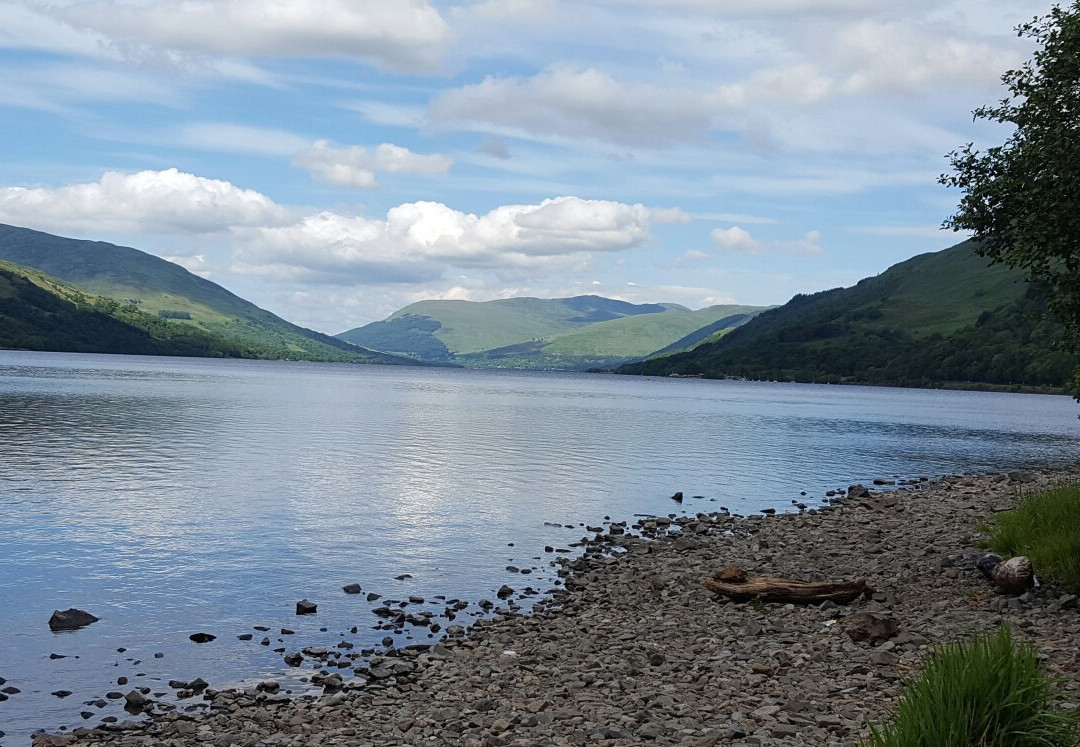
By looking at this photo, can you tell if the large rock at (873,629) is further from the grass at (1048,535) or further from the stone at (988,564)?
the stone at (988,564)

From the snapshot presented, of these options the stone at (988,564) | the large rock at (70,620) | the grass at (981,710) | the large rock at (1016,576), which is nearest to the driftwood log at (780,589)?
the stone at (988,564)

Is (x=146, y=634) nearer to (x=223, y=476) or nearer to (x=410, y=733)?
(x=410, y=733)

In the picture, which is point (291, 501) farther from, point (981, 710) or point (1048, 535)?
point (981, 710)

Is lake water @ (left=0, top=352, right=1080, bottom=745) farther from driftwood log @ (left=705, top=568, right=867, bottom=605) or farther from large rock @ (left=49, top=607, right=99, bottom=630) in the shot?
driftwood log @ (left=705, top=568, right=867, bottom=605)

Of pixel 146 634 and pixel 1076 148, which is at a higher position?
pixel 1076 148

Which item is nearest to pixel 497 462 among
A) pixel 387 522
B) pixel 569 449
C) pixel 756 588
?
pixel 569 449

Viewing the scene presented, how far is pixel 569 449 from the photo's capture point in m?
85.5

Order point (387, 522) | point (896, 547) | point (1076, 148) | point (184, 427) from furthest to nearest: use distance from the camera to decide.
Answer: point (184, 427)
point (387, 522)
point (896, 547)
point (1076, 148)

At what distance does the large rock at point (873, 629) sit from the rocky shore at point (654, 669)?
1.9 inches

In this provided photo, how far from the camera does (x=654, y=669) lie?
20.5m

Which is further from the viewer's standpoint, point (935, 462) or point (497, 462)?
point (935, 462)

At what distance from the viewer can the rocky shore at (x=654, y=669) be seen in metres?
16.2

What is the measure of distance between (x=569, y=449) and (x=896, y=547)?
52.5m

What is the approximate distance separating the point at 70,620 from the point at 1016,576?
26778mm
